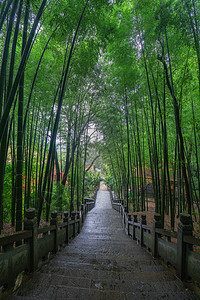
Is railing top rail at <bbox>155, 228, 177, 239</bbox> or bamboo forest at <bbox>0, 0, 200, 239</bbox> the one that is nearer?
railing top rail at <bbox>155, 228, 177, 239</bbox>

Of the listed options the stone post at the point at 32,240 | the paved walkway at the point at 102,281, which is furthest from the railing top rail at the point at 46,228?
the paved walkway at the point at 102,281

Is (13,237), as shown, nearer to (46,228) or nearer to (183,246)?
(46,228)

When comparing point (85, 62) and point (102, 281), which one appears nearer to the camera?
point (102, 281)

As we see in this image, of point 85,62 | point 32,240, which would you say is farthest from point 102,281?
point 85,62

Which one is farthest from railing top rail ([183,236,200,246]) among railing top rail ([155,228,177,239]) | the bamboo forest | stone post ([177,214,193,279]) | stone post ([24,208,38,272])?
stone post ([24,208,38,272])

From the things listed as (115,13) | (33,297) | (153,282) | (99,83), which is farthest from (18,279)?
(99,83)

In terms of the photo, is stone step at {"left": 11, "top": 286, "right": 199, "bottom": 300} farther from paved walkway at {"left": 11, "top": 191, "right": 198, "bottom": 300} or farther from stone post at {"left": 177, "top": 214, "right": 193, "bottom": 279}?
stone post at {"left": 177, "top": 214, "right": 193, "bottom": 279}

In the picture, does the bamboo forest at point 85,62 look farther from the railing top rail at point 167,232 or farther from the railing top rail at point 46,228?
the railing top rail at point 167,232

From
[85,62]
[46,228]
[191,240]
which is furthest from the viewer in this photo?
[85,62]

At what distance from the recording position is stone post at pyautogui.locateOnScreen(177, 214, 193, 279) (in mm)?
1507

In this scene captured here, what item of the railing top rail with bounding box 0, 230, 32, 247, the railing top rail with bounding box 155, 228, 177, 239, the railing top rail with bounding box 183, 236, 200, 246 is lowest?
the railing top rail with bounding box 155, 228, 177, 239

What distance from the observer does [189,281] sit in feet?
4.89

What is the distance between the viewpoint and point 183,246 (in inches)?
60.2

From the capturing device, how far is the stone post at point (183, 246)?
1507 millimetres
